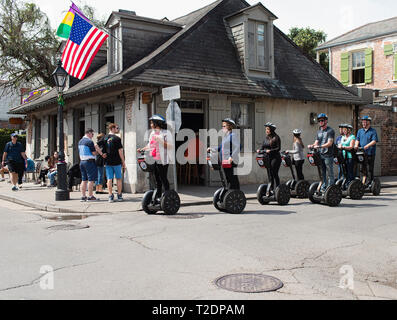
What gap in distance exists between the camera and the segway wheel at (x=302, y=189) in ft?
37.3

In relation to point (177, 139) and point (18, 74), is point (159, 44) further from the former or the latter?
point (18, 74)

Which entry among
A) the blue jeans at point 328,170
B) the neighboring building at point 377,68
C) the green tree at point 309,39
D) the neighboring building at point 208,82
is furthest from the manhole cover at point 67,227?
the green tree at point 309,39

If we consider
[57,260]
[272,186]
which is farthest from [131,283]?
[272,186]

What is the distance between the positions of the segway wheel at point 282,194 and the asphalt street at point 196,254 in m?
1.03

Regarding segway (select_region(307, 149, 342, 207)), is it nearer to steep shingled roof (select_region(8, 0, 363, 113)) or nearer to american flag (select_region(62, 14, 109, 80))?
steep shingled roof (select_region(8, 0, 363, 113))

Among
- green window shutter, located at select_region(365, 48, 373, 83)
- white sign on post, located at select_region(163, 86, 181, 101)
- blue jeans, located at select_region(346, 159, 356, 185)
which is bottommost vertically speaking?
blue jeans, located at select_region(346, 159, 356, 185)

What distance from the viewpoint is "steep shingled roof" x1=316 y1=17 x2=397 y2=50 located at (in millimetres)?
24356

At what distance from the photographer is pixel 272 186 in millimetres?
10500

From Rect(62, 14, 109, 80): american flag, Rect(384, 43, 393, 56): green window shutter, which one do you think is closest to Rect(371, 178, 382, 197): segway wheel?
Rect(62, 14, 109, 80): american flag

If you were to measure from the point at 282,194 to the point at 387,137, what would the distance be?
12057 millimetres

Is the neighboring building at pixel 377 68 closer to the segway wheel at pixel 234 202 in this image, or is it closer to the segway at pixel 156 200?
the segway wheel at pixel 234 202

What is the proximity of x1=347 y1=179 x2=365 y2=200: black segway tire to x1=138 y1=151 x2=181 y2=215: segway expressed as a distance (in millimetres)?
4856

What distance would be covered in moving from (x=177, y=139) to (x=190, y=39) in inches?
140

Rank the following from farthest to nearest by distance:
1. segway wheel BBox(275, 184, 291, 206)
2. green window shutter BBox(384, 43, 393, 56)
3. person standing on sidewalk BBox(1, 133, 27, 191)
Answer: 1. green window shutter BBox(384, 43, 393, 56)
2. person standing on sidewalk BBox(1, 133, 27, 191)
3. segway wheel BBox(275, 184, 291, 206)
